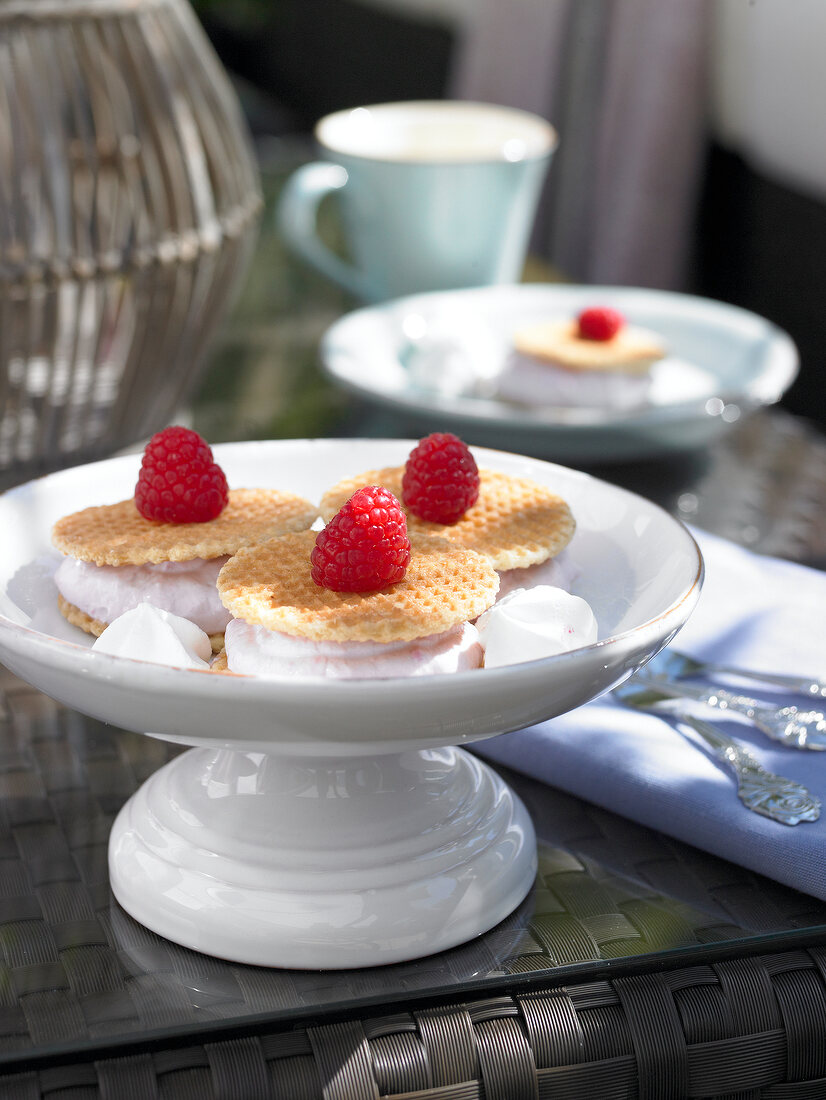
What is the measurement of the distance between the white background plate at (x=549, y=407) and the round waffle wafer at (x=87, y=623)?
433 millimetres

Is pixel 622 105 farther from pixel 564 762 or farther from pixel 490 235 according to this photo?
pixel 564 762

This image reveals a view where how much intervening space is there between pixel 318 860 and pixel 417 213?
871mm

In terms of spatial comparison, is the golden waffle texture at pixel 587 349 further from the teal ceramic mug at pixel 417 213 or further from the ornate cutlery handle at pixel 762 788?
the ornate cutlery handle at pixel 762 788

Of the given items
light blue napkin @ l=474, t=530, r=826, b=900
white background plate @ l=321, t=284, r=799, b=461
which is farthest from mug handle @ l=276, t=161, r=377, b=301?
light blue napkin @ l=474, t=530, r=826, b=900

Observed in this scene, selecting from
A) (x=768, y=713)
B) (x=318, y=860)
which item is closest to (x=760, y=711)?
(x=768, y=713)

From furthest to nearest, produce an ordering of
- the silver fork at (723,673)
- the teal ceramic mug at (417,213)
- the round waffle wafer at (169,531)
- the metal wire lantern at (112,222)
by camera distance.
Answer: the teal ceramic mug at (417,213) → the metal wire lantern at (112,222) → the silver fork at (723,673) → the round waffle wafer at (169,531)

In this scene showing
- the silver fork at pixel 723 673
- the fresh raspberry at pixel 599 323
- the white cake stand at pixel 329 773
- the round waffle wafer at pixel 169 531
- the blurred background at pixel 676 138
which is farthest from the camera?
the blurred background at pixel 676 138

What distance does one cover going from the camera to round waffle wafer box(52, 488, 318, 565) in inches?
22.2

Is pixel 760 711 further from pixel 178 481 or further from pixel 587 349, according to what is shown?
pixel 587 349

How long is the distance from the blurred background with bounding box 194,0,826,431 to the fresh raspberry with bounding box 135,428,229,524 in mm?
601

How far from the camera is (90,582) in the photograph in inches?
22.7

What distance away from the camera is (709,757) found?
2.13 ft

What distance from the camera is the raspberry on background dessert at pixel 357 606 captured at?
491 mm

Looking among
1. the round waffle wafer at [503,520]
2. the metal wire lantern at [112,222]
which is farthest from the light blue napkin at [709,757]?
the metal wire lantern at [112,222]
